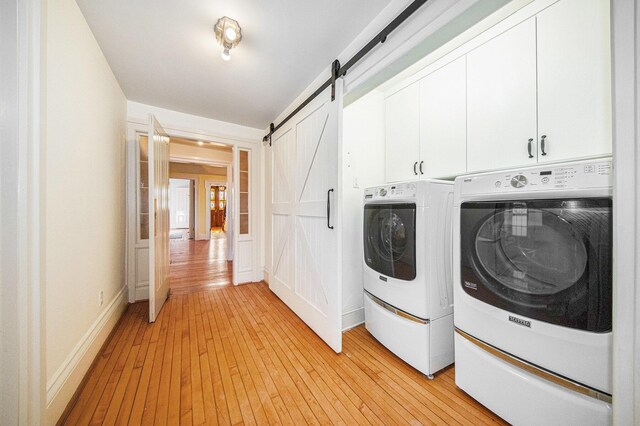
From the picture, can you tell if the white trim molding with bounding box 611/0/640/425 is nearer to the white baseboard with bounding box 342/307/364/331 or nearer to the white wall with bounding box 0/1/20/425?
the white baseboard with bounding box 342/307/364/331

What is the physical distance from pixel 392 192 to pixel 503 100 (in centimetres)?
97

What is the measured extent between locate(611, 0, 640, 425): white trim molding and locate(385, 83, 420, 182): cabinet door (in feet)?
4.64

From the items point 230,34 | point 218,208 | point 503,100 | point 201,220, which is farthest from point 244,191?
point 218,208

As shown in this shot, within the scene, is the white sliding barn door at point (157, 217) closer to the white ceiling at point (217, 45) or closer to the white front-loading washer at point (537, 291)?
the white ceiling at point (217, 45)

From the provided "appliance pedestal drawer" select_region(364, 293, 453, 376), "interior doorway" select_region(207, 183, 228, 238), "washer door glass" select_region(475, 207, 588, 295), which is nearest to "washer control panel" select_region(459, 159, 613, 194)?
"washer door glass" select_region(475, 207, 588, 295)

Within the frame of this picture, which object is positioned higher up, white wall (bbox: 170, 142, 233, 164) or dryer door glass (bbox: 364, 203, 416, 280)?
white wall (bbox: 170, 142, 233, 164)

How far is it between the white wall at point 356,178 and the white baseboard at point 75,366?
6.35 ft

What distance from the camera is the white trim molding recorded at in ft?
2.05

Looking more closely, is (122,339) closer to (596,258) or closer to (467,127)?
(596,258)

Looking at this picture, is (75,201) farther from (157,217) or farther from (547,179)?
(547,179)

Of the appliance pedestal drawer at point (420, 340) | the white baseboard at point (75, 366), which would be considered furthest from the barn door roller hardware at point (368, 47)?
the white baseboard at point (75, 366)

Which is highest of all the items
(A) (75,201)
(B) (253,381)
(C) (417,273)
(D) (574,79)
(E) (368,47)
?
(E) (368,47)

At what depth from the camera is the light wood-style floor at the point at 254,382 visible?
4.05 feet

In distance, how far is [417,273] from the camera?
1.53 meters
